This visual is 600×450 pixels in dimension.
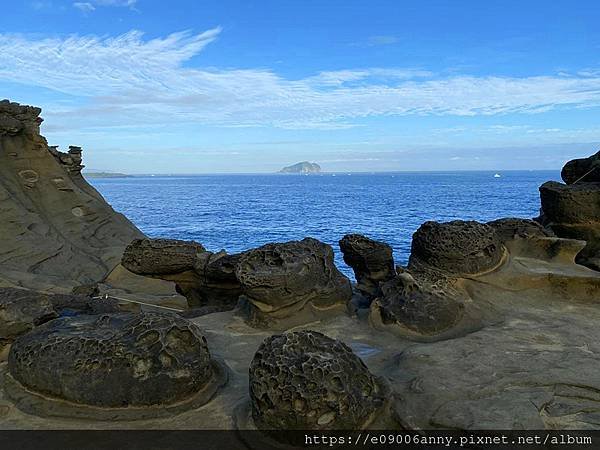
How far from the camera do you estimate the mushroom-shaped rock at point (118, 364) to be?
3812mm

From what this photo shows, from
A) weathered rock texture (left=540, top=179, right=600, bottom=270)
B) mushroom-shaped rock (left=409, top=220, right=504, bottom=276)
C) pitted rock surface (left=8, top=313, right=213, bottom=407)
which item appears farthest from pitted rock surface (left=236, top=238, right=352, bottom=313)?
weathered rock texture (left=540, top=179, right=600, bottom=270)

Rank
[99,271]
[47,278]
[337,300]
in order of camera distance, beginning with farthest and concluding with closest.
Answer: [99,271]
[47,278]
[337,300]

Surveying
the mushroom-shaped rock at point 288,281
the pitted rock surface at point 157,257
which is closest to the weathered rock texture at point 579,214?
the mushroom-shaped rock at point 288,281

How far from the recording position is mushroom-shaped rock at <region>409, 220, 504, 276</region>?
6.09m

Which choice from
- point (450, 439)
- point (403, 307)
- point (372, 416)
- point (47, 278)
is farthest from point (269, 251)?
point (47, 278)

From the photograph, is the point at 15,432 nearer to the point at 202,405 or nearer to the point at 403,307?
the point at 202,405

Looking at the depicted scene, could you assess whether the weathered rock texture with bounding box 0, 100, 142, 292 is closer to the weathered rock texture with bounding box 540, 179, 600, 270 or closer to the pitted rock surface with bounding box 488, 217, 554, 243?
the pitted rock surface with bounding box 488, 217, 554, 243

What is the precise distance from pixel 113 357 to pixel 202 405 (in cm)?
73

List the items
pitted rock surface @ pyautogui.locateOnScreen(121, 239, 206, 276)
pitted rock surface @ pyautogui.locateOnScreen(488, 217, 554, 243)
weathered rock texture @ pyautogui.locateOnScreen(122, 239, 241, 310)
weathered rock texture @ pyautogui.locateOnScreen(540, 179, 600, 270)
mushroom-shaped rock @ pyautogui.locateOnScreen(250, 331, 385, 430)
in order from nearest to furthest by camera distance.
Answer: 1. mushroom-shaped rock @ pyautogui.locateOnScreen(250, 331, 385, 430)
2. pitted rock surface @ pyautogui.locateOnScreen(488, 217, 554, 243)
3. weathered rock texture @ pyautogui.locateOnScreen(540, 179, 600, 270)
4. weathered rock texture @ pyautogui.locateOnScreen(122, 239, 241, 310)
5. pitted rock surface @ pyautogui.locateOnScreen(121, 239, 206, 276)

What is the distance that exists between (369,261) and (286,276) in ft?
7.00

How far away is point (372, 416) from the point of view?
351cm

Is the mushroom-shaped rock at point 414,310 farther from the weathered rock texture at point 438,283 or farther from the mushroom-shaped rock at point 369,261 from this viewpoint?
the mushroom-shaped rock at point 369,261

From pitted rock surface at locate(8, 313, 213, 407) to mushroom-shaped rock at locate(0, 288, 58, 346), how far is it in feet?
2.13

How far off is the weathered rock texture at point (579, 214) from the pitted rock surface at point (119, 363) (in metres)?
5.28
